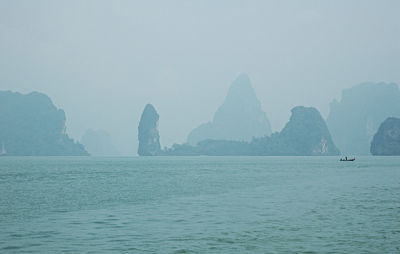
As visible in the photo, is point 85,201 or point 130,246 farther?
point 85,201

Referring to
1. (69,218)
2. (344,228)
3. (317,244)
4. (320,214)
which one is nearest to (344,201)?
(320,214)

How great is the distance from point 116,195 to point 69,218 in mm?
17597

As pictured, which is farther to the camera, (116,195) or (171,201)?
(116,195)

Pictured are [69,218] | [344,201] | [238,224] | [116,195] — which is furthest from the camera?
[116,195]

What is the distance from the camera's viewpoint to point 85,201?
1710 inches

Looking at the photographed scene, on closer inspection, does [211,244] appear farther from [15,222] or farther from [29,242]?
[15,222]

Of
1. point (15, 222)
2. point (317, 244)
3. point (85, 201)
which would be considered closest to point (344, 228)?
point (317, 244)

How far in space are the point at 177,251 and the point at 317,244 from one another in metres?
7.81

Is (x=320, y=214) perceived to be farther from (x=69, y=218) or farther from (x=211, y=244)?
(x=69, y=218)

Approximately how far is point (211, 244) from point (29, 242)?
10219 millimetres

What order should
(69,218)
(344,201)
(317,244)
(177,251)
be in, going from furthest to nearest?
(344,201), (69,218), (317,244), (177,251)

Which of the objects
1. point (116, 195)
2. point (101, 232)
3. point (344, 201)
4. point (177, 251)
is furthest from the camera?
point (116, 195)

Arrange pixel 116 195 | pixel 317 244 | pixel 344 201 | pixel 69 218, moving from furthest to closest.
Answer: pixel 116 195
pixel 344 201
pixel 69 218
pixel 317 244

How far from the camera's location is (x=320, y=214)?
34000 millimetres
